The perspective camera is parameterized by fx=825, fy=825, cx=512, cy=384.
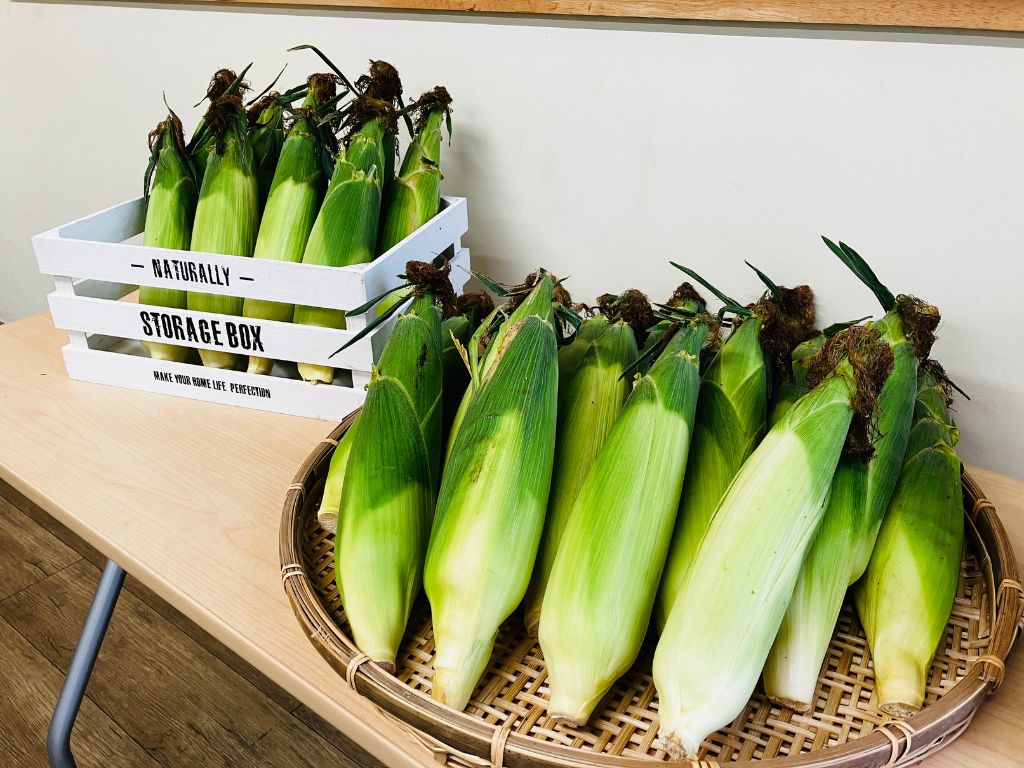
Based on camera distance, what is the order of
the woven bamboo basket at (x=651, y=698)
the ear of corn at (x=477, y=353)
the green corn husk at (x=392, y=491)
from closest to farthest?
the woven bamboo basket at (x=651, y=698)
the green corn husk at (x=392, y=491)
the ear of corn at (x=477, y=353)

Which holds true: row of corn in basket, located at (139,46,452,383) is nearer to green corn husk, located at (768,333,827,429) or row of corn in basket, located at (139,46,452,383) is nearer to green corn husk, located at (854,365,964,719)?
green corn husk, located at (768,333,827,429)

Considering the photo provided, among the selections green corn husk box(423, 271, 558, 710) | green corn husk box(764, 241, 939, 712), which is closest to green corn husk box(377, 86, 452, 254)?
green corn husk box(423, 271, 558, 710)

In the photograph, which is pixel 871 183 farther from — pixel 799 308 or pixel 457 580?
pixel 457 580

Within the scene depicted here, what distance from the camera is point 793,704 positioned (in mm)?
572

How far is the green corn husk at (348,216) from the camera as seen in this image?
92 cm

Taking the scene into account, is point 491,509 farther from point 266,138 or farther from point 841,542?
point 266,138

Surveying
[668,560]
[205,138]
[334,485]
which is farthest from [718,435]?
[205,138]

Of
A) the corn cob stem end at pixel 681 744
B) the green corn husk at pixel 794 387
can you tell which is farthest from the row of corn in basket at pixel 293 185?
the corn cob stem end at pixel 681 744

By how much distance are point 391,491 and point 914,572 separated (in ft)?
1.32

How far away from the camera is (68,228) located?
1.03m

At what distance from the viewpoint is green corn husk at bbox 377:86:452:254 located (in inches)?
39.1

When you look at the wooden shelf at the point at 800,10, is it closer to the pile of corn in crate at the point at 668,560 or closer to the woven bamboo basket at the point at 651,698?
the pile of corn in crate at the point at 668,560

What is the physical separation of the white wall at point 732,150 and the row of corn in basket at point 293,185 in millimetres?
111

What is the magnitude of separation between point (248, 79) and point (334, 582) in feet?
3.05
